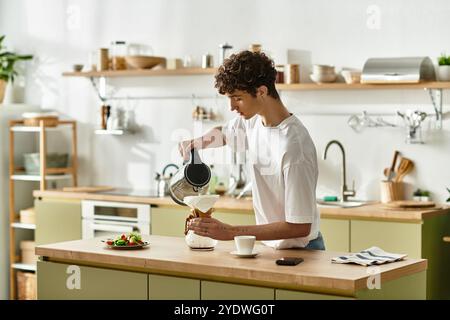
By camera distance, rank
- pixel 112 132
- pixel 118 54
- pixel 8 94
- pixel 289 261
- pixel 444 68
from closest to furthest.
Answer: pixel 289 261
pixel 444 68
pixel 112 132
pixel 118 54
pixel 8 94

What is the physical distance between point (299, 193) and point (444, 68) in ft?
7.66

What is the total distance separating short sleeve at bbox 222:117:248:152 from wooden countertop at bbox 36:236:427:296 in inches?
22.7

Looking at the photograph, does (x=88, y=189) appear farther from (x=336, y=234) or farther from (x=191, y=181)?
(x=191, y=181)

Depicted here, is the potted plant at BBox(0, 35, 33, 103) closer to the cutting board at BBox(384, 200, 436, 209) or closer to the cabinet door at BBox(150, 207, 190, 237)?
the cabinet door at BBox(150, 207, 190, 237)

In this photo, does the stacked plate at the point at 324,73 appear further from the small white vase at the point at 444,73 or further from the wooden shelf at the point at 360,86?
the small white vase at the point at 444,73

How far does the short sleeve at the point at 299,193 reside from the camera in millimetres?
3717

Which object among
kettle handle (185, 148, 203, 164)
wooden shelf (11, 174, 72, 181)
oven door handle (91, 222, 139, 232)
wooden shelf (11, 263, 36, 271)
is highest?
kettle handle (185, 148, 203, 164)

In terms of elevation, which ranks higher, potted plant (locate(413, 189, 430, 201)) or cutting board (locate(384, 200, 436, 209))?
potted plant (locate(413, 189, 430, 201))

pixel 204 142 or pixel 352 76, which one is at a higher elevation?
pixel 352 76

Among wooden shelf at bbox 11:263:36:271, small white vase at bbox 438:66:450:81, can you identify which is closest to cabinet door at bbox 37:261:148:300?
small white vase at bbox 438:66:450:81

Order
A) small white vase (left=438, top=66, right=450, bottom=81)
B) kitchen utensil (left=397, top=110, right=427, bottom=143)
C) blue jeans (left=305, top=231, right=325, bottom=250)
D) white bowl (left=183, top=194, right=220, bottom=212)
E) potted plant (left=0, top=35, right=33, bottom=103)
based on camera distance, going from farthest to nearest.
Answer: potted plant (left=0, top=35, right=33, bottom=103) < kitchen utensil (left=397, top=110, right=427, bottom=143) < small white vase (left=438, top=66, right=450, bottom=81) < blue jeans (left=305, top=231, right=325, bottom=250) < white bowl (left=183, top=194, right=220, bottom=212)

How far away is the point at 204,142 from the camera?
4.32 m

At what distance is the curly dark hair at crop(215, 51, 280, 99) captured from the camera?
376 centimetres

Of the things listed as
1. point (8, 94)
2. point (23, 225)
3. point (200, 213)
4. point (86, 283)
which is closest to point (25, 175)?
point (23, 225)
